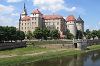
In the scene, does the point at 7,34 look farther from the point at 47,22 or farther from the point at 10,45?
the point at 47,22

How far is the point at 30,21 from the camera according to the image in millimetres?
156000

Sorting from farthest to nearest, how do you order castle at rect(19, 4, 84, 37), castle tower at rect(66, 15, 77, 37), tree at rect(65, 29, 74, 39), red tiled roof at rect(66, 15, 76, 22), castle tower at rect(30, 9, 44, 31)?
1. red tiled roof at rect(66, 15, 76, 22)
2. castle tower at rect(66, 15, 77, 37)
3. tree at rect(65, 29, 74, 39)
4. castle at rect(19, 4, 84, 37)
5. castle tower at rect(30, 9, 44, 31)

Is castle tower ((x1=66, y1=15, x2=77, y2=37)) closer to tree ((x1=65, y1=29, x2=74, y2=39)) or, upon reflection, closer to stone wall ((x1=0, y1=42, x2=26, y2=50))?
tree ((x1=65, y1=29, x2=74, y2=39))

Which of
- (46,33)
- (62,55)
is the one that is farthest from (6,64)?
(46,33)

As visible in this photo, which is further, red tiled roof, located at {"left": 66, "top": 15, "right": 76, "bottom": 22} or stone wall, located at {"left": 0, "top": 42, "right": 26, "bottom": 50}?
red tiled roof, located at {"left": 66, "top": 15, "right": 76, "bottom": 22}

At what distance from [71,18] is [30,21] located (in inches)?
1094

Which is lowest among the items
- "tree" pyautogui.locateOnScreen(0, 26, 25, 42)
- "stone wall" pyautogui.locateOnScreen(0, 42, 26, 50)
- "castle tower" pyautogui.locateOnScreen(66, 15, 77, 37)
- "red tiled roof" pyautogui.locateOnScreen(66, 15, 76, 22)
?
"stone wall" pyautogui.locateOnScreen(0, 42, 26, 50)

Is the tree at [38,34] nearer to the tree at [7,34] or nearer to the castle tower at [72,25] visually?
the tree at [7,34]

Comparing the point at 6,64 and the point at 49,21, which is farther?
the point at 49,21

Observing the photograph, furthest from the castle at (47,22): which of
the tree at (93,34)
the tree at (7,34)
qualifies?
the tree at (7,34)

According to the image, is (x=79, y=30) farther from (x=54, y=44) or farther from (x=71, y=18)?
(x=54, y=44)

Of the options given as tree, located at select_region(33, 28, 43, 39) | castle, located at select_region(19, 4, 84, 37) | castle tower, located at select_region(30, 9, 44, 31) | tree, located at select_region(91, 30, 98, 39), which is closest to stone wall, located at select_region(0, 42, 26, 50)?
tree, located at select_region(33, 28, 43, 39)

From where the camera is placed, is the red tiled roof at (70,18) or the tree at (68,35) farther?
the red tiled roof at (70,18)

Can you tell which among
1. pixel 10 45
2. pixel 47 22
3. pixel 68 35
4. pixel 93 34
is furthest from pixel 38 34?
pixel 93 34
